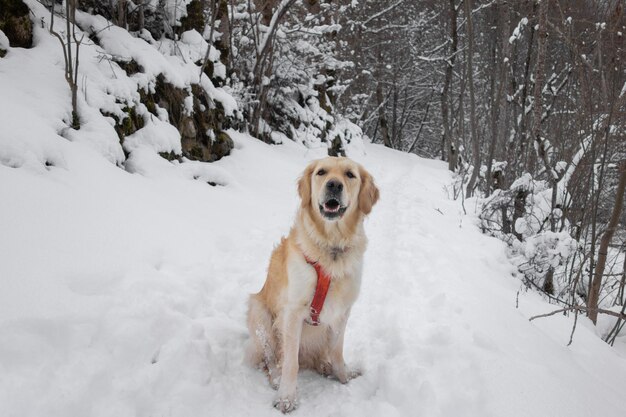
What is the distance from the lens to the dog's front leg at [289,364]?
2.20 m

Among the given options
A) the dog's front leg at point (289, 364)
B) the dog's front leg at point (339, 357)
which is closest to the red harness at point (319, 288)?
the dog's front leg at point (289, 364)

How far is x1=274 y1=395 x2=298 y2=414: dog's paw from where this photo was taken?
2180 millimetres

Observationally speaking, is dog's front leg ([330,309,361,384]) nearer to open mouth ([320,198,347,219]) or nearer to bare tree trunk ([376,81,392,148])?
open mouth ([320,198,347,219])

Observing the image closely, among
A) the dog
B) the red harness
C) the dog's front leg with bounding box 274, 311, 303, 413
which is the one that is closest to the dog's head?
the dog

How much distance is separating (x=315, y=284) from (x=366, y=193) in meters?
0.76

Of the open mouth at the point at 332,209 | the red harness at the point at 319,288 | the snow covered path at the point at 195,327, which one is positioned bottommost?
the snow covered path at the point at 195,327

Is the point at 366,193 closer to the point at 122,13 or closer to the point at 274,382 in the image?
the point at 274,382

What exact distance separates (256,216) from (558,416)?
14.5ft

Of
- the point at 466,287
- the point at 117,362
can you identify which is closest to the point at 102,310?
the point at 117,362

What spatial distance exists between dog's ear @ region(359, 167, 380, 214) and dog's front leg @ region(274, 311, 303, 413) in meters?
0.84

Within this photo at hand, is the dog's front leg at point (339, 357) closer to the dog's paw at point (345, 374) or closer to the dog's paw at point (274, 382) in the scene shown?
the dog's paw at point (345, 374)

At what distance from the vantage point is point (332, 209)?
236 centimetres

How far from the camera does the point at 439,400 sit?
209cm

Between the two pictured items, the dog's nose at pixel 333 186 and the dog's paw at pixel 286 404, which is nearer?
the dog's paw at pixel 286 404
